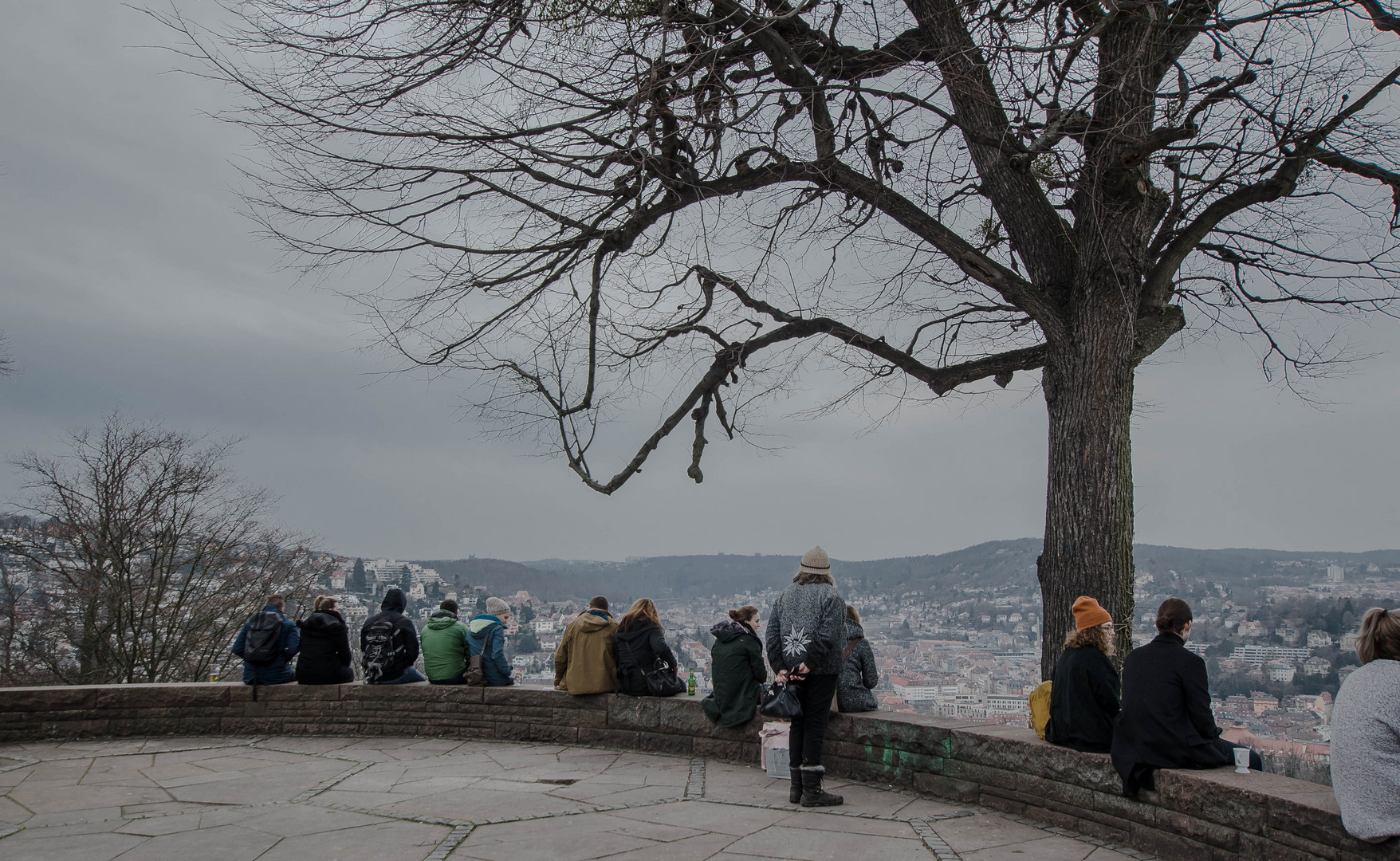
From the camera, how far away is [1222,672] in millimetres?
12711

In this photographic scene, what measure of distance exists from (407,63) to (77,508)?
1743 cm

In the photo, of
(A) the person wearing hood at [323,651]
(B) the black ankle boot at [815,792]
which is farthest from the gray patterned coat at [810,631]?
(A) the person wearing hood at [323,651]

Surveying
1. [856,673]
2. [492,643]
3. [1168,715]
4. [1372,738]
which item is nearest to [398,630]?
[492,643]

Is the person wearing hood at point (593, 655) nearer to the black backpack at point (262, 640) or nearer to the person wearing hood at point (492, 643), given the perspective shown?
the person wearing hood at point (492, 643)

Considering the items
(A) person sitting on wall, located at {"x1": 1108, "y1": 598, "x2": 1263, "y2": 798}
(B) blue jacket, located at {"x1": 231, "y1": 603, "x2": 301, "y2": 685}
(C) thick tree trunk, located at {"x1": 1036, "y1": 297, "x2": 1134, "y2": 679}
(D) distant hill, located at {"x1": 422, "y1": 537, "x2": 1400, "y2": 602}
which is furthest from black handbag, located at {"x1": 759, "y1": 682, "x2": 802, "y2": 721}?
(D) distant hill, located at {"x1": 422, "y1": 537, "x2": 1400, "y2": 602}

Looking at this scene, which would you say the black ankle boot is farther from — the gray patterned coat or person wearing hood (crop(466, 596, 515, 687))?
person wearing hood (crop(466, 596, 515, 687))

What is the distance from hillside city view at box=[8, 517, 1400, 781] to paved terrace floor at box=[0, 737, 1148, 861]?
1117 mm

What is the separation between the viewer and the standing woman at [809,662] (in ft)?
17.1

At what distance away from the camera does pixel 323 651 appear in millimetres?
7996

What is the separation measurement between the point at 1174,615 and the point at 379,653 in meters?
6.26

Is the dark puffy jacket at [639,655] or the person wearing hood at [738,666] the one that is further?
the dark puffy jacket at [639,655]

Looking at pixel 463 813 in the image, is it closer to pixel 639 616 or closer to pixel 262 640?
pixel 639 616

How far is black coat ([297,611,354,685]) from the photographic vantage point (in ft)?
26.1

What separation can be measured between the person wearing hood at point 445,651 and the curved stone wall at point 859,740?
7.7 inches
